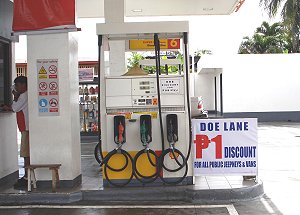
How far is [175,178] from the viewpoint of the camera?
26.2 feet

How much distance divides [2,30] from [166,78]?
3241 mm

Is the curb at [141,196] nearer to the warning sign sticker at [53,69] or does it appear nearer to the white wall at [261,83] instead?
the warning sign sticker at [53,69]

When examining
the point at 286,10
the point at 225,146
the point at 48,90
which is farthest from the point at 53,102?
the point at 286,10

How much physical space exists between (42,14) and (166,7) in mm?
7435

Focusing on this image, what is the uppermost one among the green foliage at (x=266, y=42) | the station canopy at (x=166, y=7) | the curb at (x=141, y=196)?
the green foliage at (x=266, y=42)

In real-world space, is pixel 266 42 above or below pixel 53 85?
above

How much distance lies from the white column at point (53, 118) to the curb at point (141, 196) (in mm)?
551

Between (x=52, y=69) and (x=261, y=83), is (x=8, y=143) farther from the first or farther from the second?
(x=261, y=83)

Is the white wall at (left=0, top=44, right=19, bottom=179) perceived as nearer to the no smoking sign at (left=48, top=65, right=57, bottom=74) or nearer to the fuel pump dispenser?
the no smoking sign at (left=48, top=65, right=57, bottom=74)

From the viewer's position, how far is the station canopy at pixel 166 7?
13852 mm

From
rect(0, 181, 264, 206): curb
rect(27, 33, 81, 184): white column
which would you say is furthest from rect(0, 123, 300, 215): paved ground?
rect(27, 33, 81, 184): white column

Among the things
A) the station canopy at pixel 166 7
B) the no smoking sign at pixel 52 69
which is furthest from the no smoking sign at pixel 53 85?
the station canopy at pixel 166 7

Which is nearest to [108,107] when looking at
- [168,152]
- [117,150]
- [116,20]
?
[117,150]

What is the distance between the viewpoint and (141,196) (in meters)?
7.69
